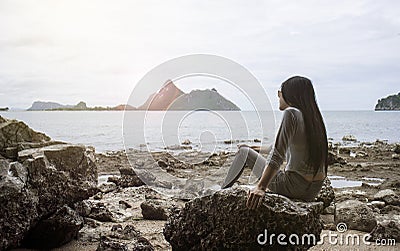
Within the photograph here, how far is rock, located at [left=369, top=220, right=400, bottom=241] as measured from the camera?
4320 mm

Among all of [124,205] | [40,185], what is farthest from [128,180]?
[40,185]

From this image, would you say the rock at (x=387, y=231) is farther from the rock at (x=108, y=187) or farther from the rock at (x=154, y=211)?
the rock at (x=108, y=187)

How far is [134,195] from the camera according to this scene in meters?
7.23

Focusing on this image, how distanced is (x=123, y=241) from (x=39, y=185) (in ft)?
3.31

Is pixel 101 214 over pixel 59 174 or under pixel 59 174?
under

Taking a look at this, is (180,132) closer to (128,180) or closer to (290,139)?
(128,180)

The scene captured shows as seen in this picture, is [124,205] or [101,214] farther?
[124,205]

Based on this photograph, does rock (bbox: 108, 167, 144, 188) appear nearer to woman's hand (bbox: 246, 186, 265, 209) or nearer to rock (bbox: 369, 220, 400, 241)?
rock (bbox: 369, 220, 400, 241)

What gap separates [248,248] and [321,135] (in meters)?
1.16

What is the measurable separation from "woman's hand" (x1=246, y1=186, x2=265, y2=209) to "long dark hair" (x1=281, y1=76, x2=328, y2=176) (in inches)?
26.2

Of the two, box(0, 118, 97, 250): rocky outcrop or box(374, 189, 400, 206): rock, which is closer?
box(0, 118, 97, 250): rocky outcrop

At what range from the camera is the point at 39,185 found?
155 inches

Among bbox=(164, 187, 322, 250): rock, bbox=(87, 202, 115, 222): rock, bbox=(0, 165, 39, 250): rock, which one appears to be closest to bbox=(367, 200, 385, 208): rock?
bbox=(164, 187, 322, 250): rock

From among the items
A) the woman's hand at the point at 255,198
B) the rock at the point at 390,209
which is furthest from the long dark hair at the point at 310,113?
the rock at the point at 390,209
